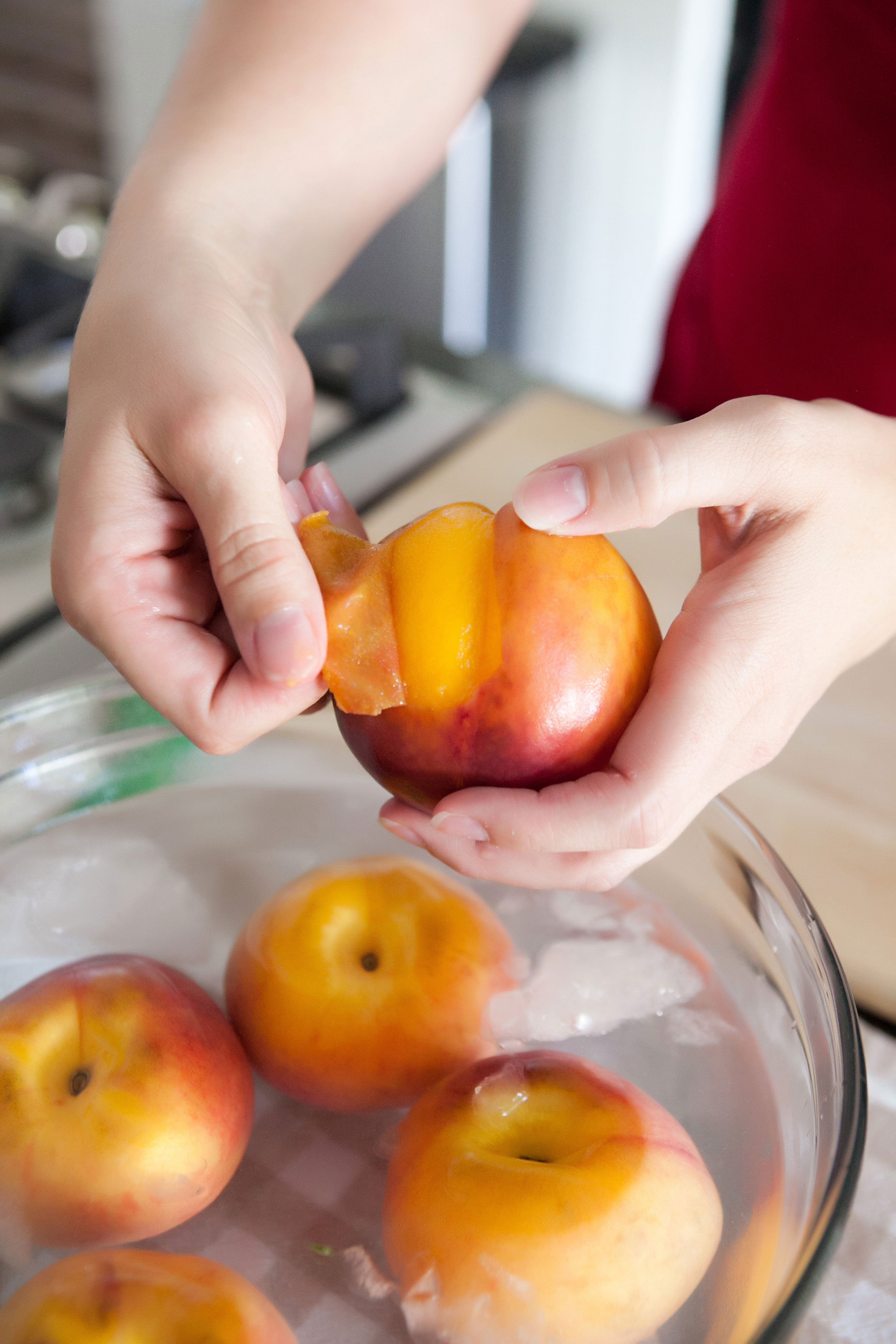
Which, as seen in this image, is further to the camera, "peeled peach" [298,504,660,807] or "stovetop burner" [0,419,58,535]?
"stovetop burner" [0,419,58,535]

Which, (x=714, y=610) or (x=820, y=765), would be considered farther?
(x=820, y=765)

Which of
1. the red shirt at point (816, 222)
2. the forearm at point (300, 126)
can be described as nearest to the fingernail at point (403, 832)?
the forearm at point (300, 126)

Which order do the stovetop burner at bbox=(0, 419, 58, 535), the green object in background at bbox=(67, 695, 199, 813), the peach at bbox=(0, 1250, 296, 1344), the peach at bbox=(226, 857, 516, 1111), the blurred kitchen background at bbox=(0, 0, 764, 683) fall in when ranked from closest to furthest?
the peach at bbox=(0, 1250, 296, 1344) < the peach at bbox=(226, 857, 516, 1111) < the green object in background at bbox=(67, 695, 199, 813) < the stovetop burner at bbox=(0, 419, 58, 535) < the blurred kitchen background at bbox=(0, 0, 764, 683)

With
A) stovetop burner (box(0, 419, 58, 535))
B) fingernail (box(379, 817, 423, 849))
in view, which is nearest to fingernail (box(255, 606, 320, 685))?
fingernail (box(379, 817, 423, 849))

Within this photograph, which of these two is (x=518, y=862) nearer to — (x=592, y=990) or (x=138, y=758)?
(x=592, y=990)

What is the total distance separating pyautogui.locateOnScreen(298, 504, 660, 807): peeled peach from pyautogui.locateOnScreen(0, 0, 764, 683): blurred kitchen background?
576 millimetres

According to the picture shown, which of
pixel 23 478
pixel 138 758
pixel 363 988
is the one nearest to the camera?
pixel 363 988

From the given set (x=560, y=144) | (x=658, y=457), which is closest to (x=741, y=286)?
(x=658, y=457)

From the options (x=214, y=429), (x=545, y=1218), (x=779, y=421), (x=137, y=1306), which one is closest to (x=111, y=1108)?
(x=137, y=1306)

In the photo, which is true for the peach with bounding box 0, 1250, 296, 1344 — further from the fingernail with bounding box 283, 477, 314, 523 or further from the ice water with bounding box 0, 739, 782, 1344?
the fingernail with bounding box 283, 477, 314, 523

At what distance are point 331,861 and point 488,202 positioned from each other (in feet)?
5.61

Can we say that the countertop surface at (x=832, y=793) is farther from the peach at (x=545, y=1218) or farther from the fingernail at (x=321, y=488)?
the fingernail at (x=321, y=488)

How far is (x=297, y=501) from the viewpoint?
0.51m

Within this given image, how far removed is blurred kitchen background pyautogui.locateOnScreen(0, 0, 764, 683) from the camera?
3.43 ft
